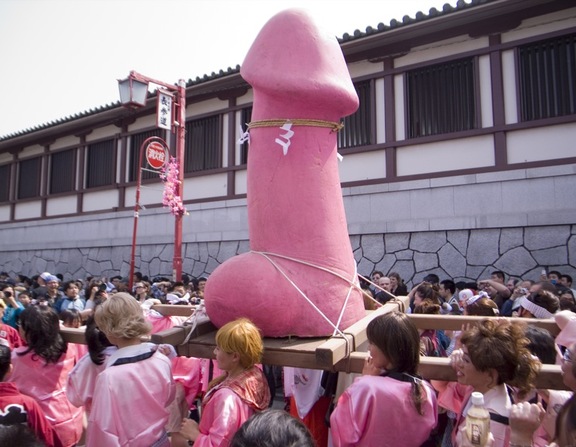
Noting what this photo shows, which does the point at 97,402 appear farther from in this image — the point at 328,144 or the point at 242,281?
the point at 328,144

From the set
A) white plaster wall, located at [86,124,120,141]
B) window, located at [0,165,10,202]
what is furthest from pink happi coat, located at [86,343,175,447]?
window, located at [0,165,10,202]

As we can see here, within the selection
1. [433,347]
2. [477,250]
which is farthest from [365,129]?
[433,347]

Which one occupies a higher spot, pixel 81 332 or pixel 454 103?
pixel 454 103

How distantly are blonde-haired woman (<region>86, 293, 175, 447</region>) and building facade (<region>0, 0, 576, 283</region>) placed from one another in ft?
20.7

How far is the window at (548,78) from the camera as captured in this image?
278 inches

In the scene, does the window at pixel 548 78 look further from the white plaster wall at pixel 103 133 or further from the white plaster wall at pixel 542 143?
the white plaster wall at pixel 103 133

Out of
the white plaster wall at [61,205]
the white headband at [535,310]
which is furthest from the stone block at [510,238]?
the white plaster wall at [61,205]

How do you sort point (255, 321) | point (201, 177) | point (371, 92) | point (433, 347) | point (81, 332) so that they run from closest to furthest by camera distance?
1. point (255, 321)
2. point (81, 332)
3. point (433, 347)
4. point (371, 92)
5. point (201, 177)

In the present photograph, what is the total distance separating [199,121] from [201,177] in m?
1.37

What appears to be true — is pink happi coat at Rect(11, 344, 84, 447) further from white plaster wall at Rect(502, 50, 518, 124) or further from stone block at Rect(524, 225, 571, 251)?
white plaster wall at Rect(502, 50, 518, 124)

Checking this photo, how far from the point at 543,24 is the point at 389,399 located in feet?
24.3

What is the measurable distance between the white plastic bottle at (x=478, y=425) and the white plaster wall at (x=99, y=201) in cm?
1191

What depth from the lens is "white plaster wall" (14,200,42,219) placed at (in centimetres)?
1413

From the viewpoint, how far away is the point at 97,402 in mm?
2111
